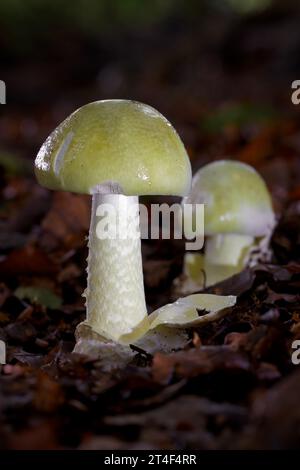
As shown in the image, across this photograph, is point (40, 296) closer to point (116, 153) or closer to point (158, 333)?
point (158, 333)

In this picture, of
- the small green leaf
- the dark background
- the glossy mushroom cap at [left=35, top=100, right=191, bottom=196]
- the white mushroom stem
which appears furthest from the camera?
the small green leaf

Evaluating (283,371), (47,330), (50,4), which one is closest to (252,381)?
(283,371)

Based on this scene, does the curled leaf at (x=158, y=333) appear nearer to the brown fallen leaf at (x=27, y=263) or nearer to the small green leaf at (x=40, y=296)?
the small green leaf at (x=40, y=296)

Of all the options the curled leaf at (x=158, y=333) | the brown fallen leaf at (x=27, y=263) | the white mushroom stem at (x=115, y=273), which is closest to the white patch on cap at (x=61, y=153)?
the white mushroom stem at (x=115, y=273)

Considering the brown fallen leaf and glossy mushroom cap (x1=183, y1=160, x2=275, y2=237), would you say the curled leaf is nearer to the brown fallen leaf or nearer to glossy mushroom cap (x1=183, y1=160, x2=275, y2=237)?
glossy mushroom cap (x1=183, y1=160, x2=275, y2=237)

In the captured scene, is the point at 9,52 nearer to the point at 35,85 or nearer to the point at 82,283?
the point at 35,85

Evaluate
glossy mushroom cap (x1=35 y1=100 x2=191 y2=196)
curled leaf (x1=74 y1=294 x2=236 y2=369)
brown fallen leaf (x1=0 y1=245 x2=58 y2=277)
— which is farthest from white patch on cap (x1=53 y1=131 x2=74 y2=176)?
brown fallen leaf (x1=0 y1=245 x2=58 y2=277)

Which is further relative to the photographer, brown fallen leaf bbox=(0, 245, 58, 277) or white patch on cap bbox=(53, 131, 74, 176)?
brown fallen leaf bbox=(0, 245, 58, 277)
